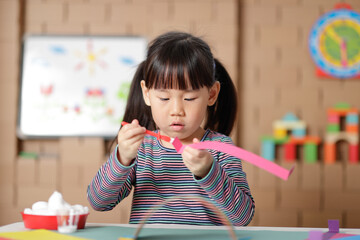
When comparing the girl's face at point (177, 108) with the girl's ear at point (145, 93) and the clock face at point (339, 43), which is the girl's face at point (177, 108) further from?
the clock face at point (339, 43)

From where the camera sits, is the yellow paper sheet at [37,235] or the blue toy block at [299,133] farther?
the blue toy block at [299,133]

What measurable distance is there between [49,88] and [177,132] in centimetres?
169

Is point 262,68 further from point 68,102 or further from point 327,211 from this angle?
point 68,102

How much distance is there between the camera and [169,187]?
1.07 meters

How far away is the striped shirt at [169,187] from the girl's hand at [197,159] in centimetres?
3

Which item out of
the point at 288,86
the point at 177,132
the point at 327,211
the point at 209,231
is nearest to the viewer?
the point at 209,231

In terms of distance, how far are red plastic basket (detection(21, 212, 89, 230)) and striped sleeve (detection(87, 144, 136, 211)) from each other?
14 cm

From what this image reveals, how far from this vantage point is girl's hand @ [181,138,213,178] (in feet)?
2.62

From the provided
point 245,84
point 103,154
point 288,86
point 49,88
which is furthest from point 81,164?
point 288,86

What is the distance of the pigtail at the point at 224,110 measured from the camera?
1.27 meters

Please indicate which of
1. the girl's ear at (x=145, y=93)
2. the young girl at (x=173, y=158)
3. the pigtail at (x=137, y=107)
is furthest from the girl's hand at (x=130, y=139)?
the pigtail at (x=137, y=107)

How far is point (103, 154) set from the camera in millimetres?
2451

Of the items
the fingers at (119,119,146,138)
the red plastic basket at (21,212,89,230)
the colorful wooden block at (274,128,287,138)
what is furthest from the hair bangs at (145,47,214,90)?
the colorful wooden block at (274,128,287,138)

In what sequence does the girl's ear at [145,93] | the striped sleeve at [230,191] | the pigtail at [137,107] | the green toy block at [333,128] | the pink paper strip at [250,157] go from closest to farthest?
the pink paper strip at [250,157]
the striped sleeve at [230,191]
the girl's ear at [145,93]
the pigtail at [137,107]
the green toy block at [333,128]
